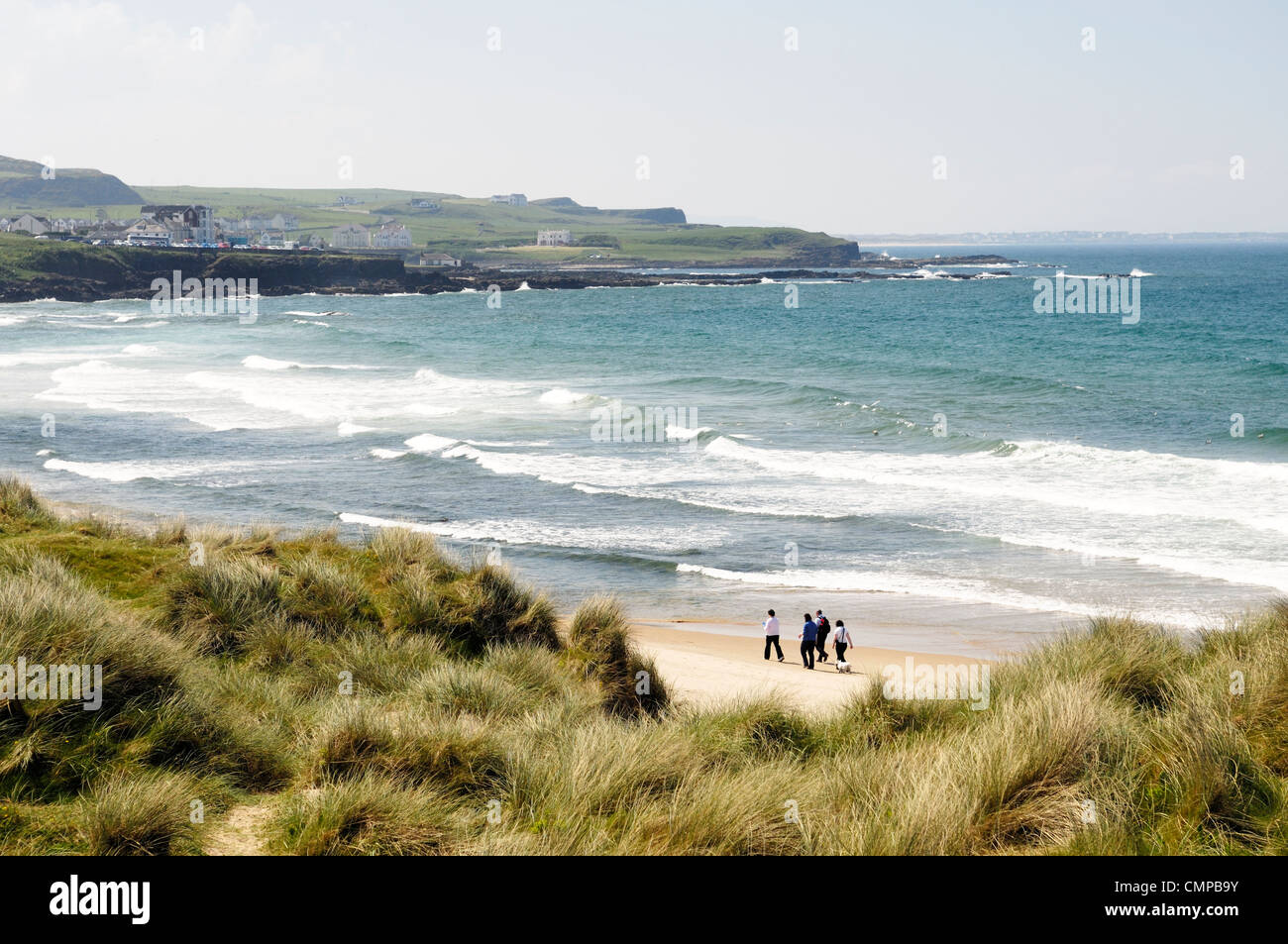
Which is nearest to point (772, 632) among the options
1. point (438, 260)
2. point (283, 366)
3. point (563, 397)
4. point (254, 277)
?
point (563, 397)

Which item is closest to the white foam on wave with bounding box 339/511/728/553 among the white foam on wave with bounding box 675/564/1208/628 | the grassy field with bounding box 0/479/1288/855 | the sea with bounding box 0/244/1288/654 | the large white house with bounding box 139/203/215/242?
the sea with bounding box 0/244/1288/654

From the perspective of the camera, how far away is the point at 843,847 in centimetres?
528

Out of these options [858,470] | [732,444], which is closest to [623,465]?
[732,444]

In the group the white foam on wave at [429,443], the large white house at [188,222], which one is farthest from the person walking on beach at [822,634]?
the large white house at [188,222]

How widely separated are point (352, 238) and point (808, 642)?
176 metres

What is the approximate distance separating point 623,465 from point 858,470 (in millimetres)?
6326

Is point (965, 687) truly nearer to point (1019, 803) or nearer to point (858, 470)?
point (1019, 803)

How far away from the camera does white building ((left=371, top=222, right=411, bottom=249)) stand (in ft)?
587

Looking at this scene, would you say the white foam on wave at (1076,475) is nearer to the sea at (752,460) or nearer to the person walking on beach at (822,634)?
the sea at (752,460)

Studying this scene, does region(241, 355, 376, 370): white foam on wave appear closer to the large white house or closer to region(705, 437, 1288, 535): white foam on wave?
region(705, 437, 1288, 535): white foam on wave

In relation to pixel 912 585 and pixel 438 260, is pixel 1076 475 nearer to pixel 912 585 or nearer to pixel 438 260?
pixel 912 585

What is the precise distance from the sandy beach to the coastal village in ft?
449

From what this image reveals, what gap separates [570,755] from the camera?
21.1ft

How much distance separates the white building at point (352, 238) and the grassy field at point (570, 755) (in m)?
177
